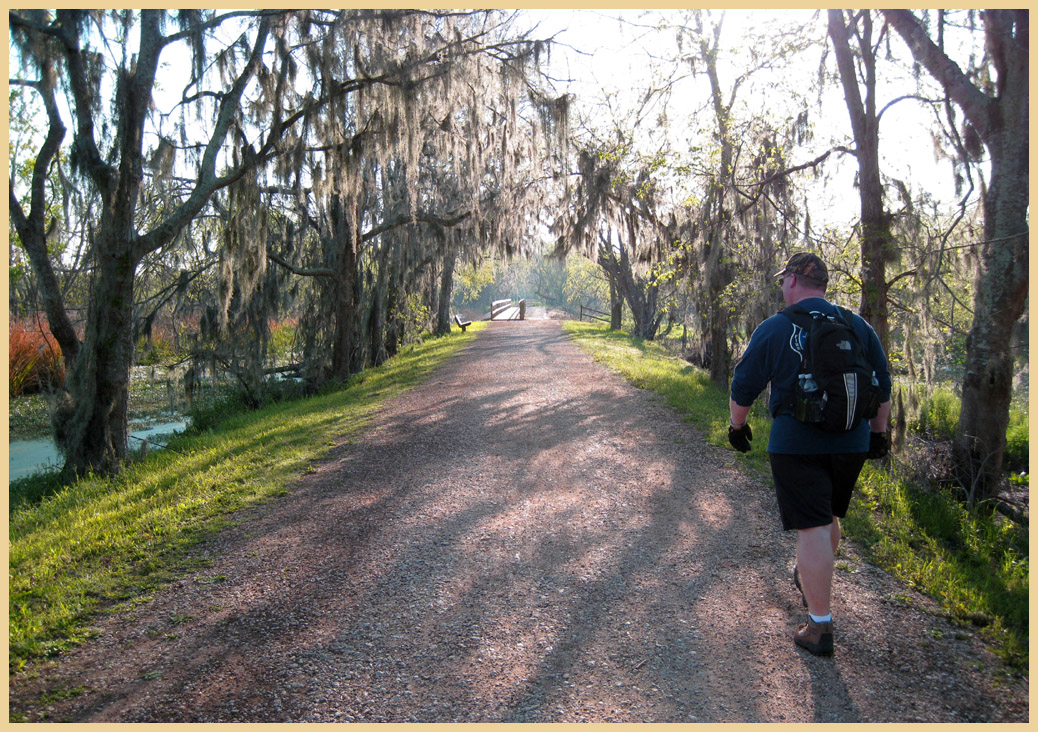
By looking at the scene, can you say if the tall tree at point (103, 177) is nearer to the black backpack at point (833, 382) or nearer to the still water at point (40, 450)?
the still water at point (40, 450)

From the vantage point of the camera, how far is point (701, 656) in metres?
3.05

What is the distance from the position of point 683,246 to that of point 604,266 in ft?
42.0

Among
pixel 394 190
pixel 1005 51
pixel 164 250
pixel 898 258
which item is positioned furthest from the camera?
pixel 394 190

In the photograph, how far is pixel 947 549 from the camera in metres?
4.46

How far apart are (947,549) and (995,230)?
324 centimetres

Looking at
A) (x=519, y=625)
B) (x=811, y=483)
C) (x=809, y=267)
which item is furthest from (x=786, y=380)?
(x=519, y=625)

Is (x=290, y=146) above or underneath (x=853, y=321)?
above

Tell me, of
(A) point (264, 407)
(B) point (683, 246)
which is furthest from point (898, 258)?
(A) point (264, 407)

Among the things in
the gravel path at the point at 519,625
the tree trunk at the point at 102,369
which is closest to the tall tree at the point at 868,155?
the gravel path at the point at 519,625

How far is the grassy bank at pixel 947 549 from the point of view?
132 inches

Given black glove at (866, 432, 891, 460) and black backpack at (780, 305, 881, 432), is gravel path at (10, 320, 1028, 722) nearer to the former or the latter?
black glove at (866, 432, 891, 460)

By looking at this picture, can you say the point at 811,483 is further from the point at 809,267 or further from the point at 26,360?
the point at 26,360

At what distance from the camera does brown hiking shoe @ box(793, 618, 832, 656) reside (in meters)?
3.03

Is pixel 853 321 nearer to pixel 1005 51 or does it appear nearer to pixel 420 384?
pixel 1005 51
